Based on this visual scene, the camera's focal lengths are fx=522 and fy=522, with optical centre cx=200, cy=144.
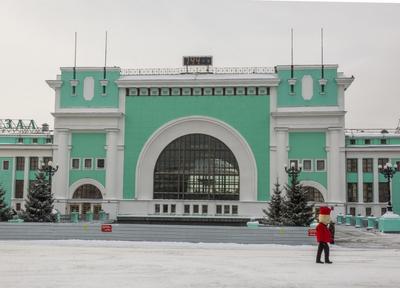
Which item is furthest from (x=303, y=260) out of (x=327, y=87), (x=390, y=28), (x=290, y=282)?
(x=327, y=87)

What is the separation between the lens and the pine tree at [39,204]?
88.1ft

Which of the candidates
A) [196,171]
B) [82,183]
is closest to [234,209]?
[196,171]

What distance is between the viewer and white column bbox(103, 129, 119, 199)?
148 feet

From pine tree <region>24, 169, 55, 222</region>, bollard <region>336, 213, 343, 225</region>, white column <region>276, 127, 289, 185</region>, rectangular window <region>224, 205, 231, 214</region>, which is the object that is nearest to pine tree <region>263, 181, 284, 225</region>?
bollard <region>336, 213, 343, 225</region>

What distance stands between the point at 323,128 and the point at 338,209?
22.7 feet

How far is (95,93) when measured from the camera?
47031 millimetres

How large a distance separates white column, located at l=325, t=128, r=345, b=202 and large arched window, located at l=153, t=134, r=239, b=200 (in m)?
7.88

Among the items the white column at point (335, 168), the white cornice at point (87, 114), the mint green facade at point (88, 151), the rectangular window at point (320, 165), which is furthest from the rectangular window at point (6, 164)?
the white column at point (335, 168)

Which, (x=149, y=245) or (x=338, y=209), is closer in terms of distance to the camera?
(x=149, y=245)

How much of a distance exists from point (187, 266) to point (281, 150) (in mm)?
31939

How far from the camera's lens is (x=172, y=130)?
46.0 meters

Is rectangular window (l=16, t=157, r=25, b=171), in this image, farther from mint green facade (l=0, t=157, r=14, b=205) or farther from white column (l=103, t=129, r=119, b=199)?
white column (l=103, t=129, r=119, b=199)

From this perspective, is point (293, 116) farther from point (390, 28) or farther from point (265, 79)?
point (390, 28)

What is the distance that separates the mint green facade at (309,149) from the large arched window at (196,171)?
525 cm
